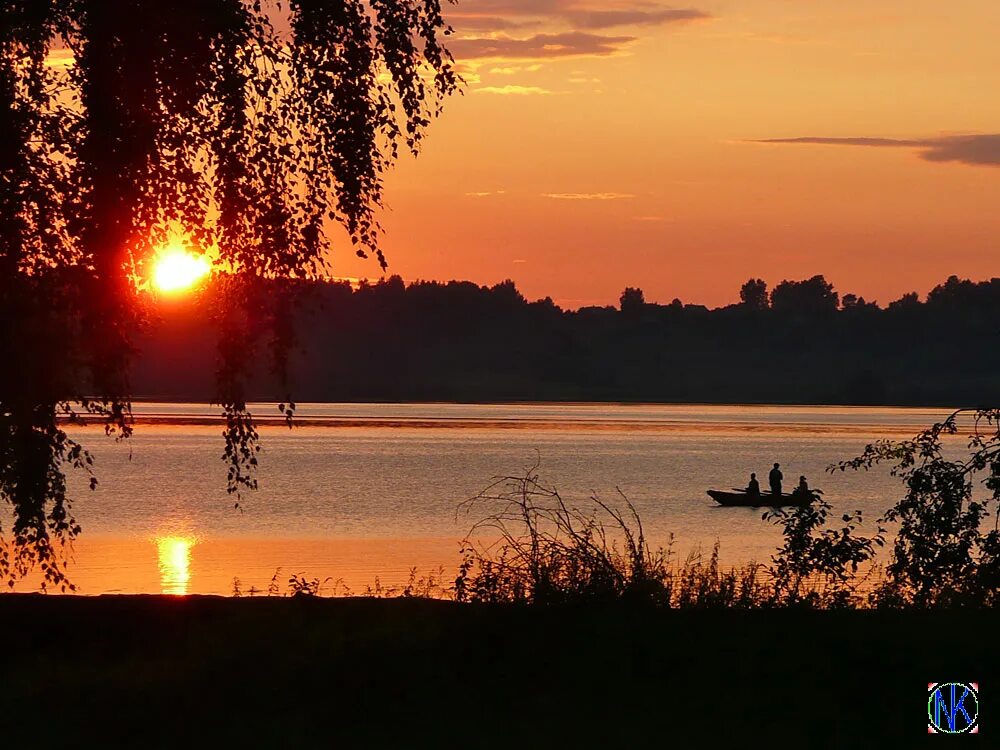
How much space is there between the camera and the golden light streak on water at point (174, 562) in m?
34.0

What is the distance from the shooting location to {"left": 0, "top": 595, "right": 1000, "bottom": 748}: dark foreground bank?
10344mm

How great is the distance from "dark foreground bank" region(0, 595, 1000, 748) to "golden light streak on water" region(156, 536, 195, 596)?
16.9 meters

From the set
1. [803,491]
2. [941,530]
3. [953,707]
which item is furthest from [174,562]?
[953,707]

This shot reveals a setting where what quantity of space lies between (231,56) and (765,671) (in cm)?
708

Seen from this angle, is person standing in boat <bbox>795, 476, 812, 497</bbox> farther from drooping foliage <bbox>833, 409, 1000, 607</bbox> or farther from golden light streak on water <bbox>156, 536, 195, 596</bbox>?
golden light streak on water <bbox>156, 536, 195, 596</bbox>

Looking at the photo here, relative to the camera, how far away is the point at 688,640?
12.1 metres

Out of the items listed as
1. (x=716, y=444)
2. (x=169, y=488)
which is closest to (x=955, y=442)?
(x=716, y=444)

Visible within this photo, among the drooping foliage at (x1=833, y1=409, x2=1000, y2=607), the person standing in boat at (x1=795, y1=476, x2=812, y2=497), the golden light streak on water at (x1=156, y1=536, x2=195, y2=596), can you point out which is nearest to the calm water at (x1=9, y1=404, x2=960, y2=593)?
the golden light streak on water at (x1=156, y1=536, x2=195, y2=596)

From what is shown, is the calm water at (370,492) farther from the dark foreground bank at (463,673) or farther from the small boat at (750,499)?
the dark foreground bank at (463,673)

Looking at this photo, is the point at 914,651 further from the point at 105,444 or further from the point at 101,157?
the point at 105,444

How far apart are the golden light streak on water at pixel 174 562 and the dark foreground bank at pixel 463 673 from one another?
1692 centimetres

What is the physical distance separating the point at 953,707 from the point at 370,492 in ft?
211

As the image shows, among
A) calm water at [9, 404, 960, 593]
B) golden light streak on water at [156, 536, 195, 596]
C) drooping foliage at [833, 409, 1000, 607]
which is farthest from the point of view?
calm water at [9, 404, 960, 593]

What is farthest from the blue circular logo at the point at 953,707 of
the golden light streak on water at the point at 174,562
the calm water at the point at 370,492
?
the golden light streak on water at the point at 174,562
